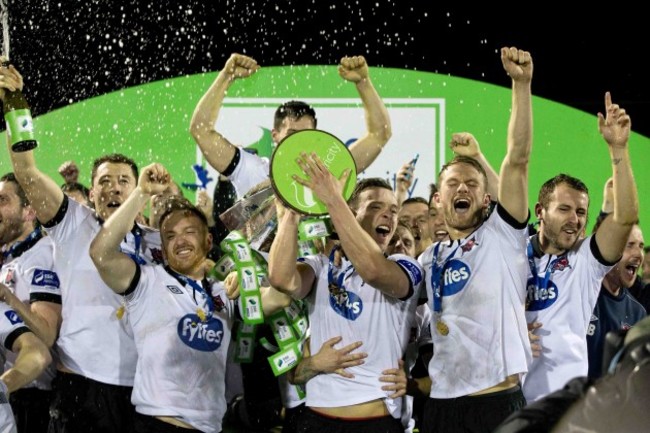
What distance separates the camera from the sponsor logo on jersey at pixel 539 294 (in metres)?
4.27

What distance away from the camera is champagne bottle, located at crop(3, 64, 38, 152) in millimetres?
4223

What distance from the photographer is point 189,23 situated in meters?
7.46

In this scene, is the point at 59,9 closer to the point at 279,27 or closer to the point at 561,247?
the point at 279,27

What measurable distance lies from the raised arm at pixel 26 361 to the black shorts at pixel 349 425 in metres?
1.18

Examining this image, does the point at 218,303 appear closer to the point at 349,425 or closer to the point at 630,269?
the point at 349,425

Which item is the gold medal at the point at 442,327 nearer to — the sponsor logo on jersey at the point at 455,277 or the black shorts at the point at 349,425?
the sponsor logo on jersey at the point at 455,277

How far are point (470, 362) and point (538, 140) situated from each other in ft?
13.3

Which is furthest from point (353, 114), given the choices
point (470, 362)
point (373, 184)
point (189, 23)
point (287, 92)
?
point (470, 362)

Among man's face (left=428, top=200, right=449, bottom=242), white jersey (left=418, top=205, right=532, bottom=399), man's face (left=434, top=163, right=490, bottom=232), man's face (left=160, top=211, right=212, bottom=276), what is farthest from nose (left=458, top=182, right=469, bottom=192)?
man's face (left=428, top=200, right=449, bottom=242)

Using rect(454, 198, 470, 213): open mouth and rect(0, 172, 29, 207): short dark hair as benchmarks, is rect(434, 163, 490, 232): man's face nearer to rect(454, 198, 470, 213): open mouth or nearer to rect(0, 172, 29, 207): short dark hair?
rect(454, 198, 470, 213): open mouth

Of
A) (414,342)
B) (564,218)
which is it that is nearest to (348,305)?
(414,342)

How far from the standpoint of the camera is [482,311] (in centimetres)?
390

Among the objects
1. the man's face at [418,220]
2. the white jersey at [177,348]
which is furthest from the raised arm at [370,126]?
the man's face at [418,220]

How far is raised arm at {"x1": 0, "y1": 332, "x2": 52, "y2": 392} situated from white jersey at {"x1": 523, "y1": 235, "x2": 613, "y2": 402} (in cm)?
219
